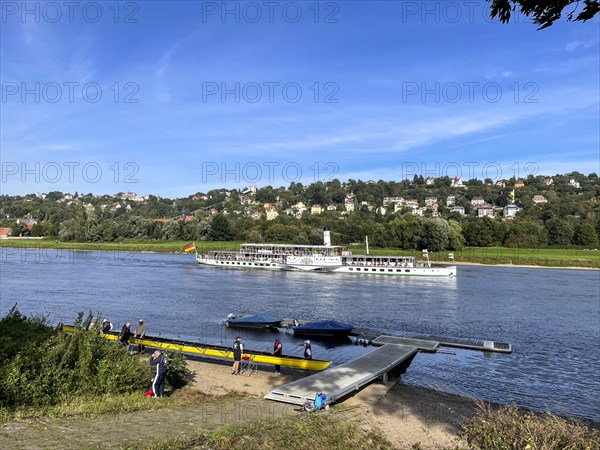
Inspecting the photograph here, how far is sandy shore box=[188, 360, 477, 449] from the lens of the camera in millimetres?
15820

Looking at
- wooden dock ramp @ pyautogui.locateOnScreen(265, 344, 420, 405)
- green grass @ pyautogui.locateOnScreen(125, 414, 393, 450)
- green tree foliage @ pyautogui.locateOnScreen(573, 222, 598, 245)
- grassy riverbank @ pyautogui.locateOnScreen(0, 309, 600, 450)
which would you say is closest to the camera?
grassy riverbank @ pyautogui.locateOnScreen(0, 309, 600, 450)

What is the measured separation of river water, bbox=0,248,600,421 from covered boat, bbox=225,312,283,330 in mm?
1062

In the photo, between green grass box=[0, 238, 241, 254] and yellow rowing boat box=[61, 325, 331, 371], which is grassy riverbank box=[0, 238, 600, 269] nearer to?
green grass box=[0, 238, 241, 254]

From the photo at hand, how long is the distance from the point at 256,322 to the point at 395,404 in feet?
→ 58.8

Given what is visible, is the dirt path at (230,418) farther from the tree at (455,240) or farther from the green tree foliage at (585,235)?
the green tree foliage at (585,235)

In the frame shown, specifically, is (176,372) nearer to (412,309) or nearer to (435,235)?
(412,309)

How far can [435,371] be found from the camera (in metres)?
25.9

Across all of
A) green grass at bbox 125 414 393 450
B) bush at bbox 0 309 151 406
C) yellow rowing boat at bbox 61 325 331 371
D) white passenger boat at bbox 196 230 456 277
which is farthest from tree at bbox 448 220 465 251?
bush at bbox 0 309 151 406

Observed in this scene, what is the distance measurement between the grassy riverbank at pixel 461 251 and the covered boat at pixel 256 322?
246 ft

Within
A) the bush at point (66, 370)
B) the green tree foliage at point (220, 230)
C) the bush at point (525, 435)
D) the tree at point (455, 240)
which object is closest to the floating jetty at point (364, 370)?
the bush at point (66, 370)

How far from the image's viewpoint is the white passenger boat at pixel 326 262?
82.0 meters

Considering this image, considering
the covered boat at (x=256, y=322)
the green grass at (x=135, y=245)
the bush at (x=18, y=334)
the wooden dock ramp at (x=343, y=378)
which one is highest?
the green grass at (x=135, y=245)

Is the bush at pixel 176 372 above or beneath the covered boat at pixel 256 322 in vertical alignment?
above

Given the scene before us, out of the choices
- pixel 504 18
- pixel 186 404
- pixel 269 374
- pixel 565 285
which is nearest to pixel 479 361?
pixel 269 374
